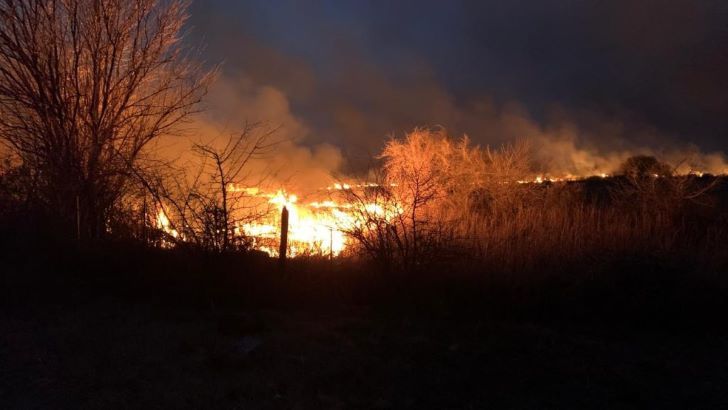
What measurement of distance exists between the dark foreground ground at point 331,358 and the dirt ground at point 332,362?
0.02 m

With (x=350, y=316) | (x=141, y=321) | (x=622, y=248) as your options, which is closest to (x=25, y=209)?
(x=141, y=321)

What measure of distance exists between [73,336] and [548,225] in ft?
27.9

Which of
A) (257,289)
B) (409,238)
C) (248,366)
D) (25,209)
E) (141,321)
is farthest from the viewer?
(25,209)

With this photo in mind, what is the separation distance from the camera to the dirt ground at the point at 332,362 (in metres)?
5.62

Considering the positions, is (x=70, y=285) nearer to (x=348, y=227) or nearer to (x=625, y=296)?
(x=348, y=227)

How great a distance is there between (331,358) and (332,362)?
0.12 metres

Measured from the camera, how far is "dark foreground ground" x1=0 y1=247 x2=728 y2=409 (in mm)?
5641

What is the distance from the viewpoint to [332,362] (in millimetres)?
6516

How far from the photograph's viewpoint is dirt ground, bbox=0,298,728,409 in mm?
5625

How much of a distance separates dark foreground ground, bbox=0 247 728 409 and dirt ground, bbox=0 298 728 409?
0.06 ft

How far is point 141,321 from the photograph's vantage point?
25.4ft

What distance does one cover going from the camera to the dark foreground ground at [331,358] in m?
5.64

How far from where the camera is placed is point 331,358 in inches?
261

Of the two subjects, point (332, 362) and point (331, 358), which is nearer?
point (332, 362)
